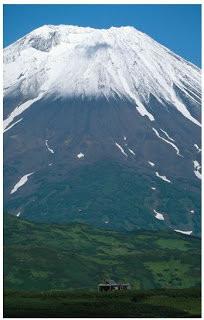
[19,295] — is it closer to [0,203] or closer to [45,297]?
[45,297]

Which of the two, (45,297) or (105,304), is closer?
(105,304)
